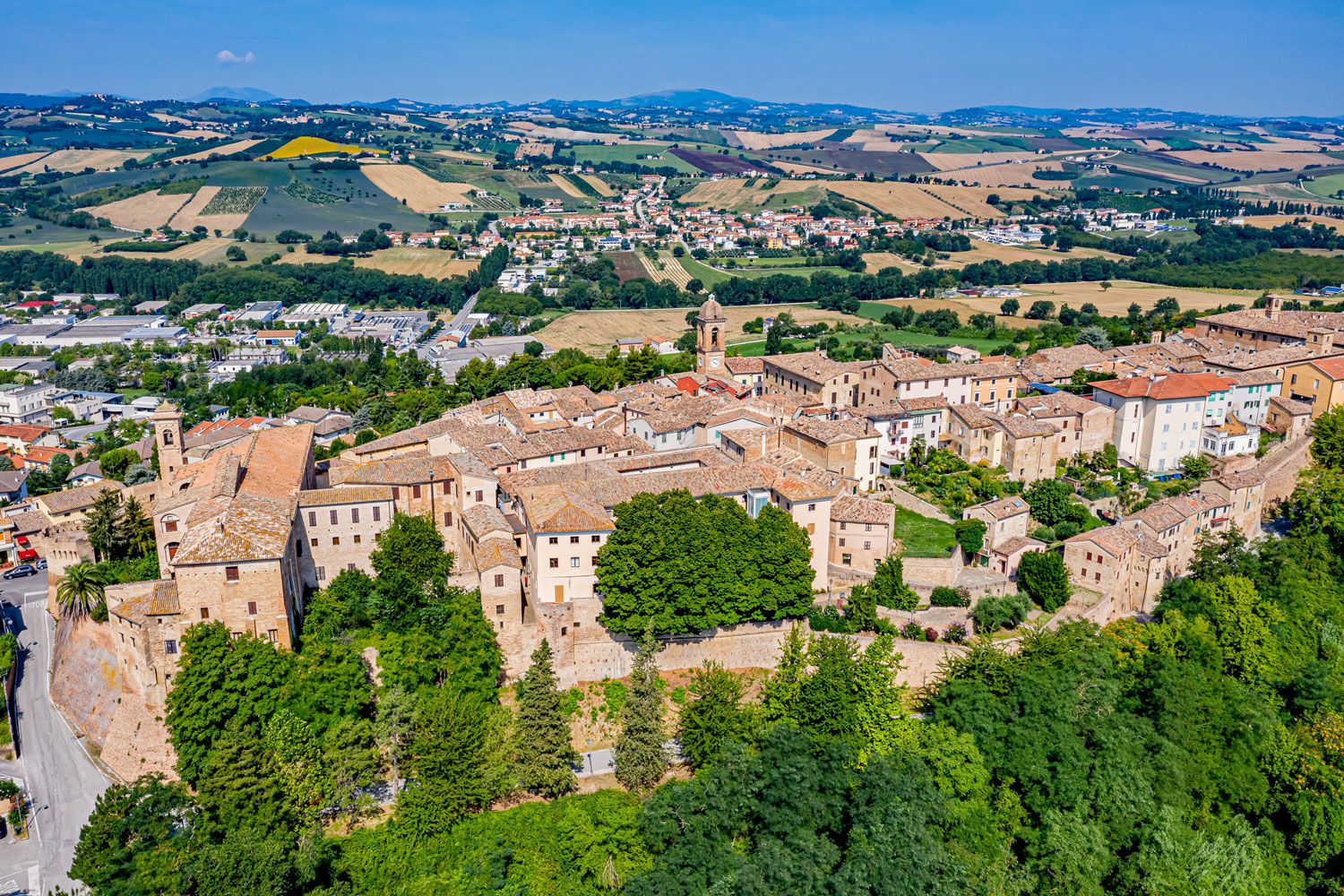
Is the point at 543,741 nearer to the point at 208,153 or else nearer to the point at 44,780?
the point at 44,780

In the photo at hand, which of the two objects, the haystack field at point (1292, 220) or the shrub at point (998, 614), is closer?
the shrub at point (998, 614)

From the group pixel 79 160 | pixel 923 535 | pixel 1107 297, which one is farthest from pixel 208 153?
pixel 923 535

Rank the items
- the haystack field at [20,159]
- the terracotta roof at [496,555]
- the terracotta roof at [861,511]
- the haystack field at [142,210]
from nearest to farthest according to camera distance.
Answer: the terracotta roof at [496,555]
the terracotta roof at [861,511]
the haystack field at [142,210]
the haystack field at [20,159]

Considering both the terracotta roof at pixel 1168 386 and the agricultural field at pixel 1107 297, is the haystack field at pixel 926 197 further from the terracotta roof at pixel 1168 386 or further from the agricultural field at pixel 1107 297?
the terracotta roof at pixel 1168 386

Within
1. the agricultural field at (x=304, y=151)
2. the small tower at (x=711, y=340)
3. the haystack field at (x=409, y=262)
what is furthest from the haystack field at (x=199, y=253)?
the small tower at (x=711, y=340)

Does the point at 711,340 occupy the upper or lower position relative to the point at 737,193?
lower

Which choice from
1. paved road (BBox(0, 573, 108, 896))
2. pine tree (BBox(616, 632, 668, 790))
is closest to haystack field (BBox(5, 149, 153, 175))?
paved road (BBox(0, 573, 108, 896))

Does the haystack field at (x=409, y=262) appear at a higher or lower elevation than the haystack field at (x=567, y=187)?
lower
